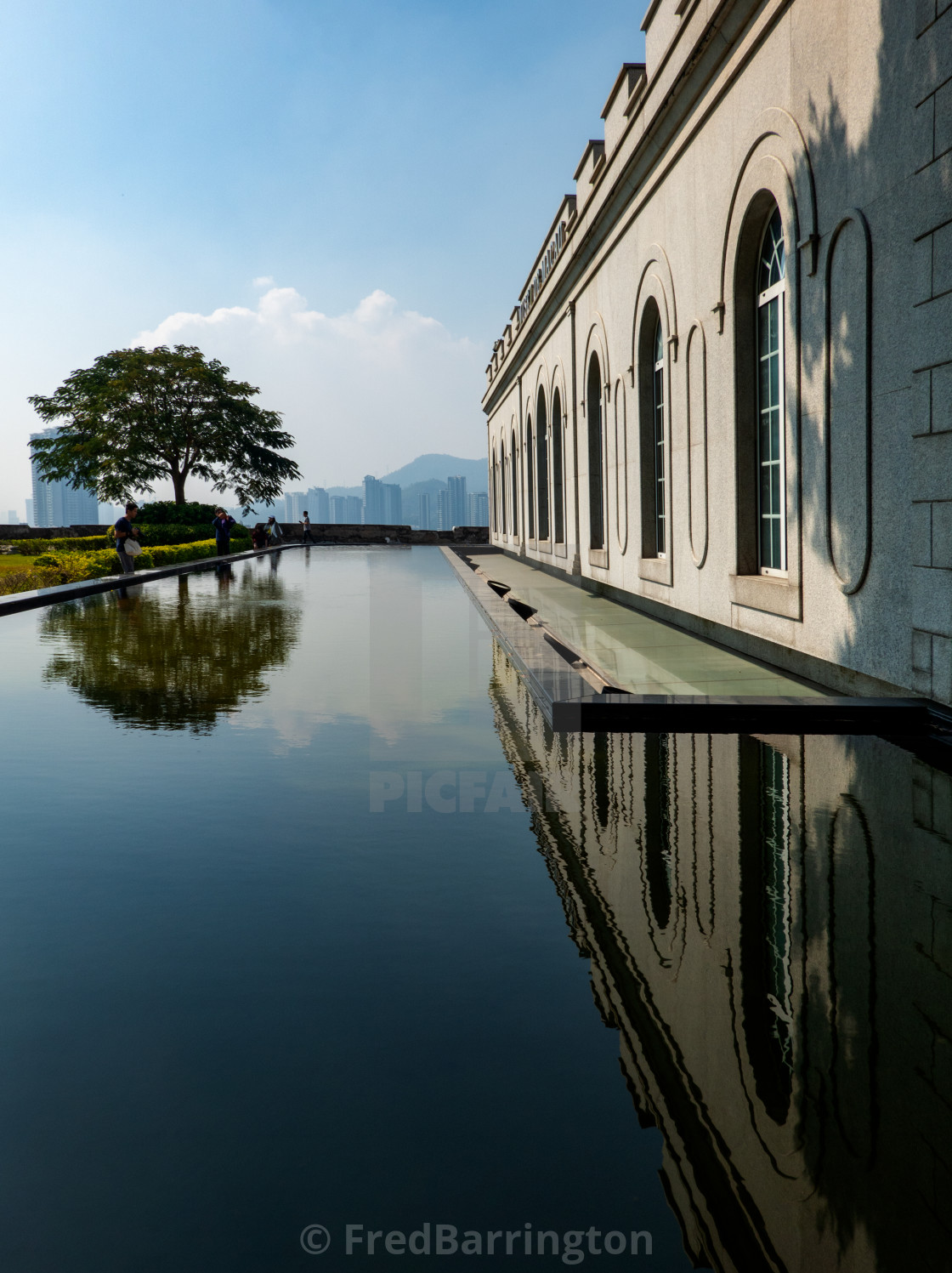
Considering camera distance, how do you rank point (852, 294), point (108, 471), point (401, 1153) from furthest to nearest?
1. point (108, 471)
2. point (852, 294)
3. point (401, 1153)

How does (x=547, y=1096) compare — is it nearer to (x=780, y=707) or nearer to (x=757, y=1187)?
(x=757, y=1187)

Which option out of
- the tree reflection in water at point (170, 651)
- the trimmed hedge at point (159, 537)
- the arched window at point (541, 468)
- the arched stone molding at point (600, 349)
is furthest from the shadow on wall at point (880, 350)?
the trimmed hedge at point (159, 537)

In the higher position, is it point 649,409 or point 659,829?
point 649,409

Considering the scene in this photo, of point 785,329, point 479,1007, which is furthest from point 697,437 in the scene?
point 479,1007

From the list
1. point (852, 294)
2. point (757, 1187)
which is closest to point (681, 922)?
point (757, 1187)

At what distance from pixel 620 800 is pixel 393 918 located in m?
1.78

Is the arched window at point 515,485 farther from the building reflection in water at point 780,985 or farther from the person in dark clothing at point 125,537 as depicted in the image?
the building reflection in water at point 780,985

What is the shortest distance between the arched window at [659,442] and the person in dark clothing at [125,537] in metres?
12.4

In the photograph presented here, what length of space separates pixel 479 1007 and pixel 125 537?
21331mm

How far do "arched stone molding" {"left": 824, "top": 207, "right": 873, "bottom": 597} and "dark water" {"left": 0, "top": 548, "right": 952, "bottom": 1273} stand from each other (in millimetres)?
1895

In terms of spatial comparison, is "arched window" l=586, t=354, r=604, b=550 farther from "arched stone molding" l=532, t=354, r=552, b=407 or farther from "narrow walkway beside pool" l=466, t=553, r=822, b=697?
"arched stone molding" l=532, t=354, r=552, b=407

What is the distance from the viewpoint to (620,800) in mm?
5113

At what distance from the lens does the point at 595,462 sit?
60.2 ft

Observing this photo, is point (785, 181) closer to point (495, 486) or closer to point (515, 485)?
point (515, 485)
